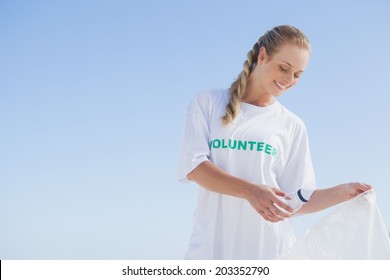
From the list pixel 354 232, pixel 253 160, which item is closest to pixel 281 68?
pixel 253 160

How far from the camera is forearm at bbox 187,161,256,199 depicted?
3.16m

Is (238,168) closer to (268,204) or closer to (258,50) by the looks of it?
(268,204)

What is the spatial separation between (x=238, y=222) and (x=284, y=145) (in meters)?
0.56

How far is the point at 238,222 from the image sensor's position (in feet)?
10.9

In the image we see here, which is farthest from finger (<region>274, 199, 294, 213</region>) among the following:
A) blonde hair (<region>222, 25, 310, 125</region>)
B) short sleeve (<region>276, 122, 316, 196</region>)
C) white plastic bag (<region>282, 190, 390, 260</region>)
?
blonde hair (<region>222, 25, 310, 125</region>)

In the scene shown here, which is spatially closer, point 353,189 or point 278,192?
point 278,192

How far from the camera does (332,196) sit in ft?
11.3

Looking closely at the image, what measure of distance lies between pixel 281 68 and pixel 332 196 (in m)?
0.75

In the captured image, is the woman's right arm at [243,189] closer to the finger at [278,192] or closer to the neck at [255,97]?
the finger at [278,192]

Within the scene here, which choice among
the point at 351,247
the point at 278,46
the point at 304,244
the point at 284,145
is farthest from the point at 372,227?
the point at 278,46

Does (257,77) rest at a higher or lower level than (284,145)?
higher
